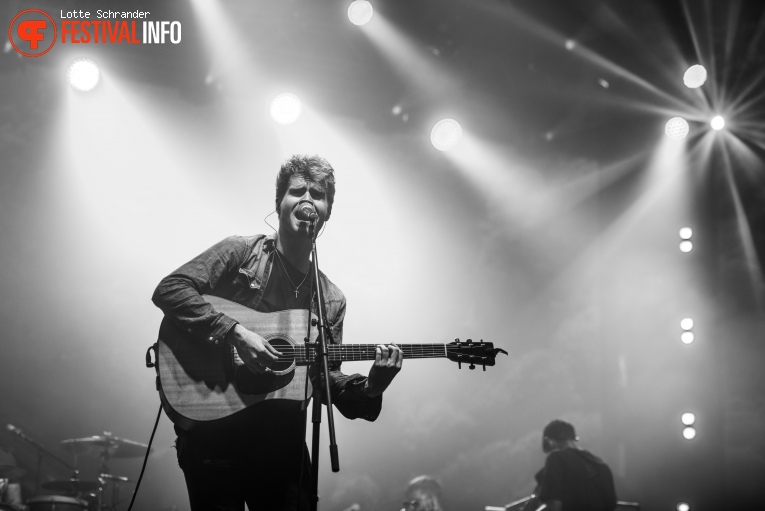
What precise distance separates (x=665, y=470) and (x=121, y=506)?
24.9 feet

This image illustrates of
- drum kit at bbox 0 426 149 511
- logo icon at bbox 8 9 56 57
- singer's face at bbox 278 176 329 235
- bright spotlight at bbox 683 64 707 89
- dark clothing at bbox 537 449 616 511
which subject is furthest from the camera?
bright spotlight at bbox 683 64 707 89

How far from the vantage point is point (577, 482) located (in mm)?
6184

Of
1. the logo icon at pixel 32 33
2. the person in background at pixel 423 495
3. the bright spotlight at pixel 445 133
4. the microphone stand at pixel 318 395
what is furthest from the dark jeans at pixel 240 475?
the bright spotlight at pixel 445 133

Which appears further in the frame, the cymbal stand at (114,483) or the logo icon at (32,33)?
the logo icon at (32,33)

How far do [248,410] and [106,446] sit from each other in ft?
16.7

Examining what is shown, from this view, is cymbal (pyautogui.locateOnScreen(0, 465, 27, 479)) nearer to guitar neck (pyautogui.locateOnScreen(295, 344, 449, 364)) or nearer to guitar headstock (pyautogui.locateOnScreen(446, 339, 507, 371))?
guitar neck (pyautogui.locateOnScreen(295, 344, 449, 364))

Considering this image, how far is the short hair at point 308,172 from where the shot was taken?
3947mm

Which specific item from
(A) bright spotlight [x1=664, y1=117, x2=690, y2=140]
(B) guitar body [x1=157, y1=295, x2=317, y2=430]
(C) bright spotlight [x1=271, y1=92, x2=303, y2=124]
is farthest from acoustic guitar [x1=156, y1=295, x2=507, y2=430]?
(A) bright spotlight [x1=664, y1=117, x2=690, y2=140]

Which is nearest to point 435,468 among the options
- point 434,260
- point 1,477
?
point 434,260

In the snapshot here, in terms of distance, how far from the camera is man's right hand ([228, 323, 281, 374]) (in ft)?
10.8

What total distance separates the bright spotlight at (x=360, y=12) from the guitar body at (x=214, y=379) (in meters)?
6.34

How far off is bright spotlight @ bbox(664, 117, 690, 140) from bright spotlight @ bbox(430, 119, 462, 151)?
3126 mm

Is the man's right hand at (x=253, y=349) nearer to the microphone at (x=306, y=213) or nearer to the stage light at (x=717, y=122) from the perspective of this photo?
the microphone at (x=306, y=213)

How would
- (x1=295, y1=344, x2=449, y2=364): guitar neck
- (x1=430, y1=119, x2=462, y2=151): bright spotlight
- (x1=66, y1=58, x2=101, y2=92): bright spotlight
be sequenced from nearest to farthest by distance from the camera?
(x1=295, y1=344, x2=449, y2=364): guitar neck
(x1=66, y1=58, x2=101, y2=92): bright spotlight
(x1=430, y1=119, x2=462, y2=151): bright spotlight
